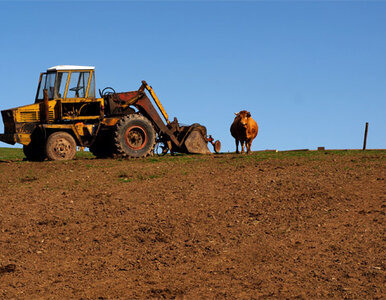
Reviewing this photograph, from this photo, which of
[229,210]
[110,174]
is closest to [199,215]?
[229,210]

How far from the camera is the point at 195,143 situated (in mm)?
24812

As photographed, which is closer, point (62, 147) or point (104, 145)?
point (62, 147)

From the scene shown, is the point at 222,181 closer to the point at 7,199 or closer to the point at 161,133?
the point at 7,199

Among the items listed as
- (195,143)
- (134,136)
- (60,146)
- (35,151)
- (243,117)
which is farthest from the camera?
(195,143)

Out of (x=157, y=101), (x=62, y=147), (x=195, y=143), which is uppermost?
(x=157, y=101)

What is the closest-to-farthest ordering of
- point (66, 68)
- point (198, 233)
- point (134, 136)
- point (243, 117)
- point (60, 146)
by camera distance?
point (198, 233)
point (60, 146)
point (66, 68)
point (134, 136)
point (243, 117)

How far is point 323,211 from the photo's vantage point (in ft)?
40.9

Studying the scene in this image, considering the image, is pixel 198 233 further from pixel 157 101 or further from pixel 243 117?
pixel 157 101

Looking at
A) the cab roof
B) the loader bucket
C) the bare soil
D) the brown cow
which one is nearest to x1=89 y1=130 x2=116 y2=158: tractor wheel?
the cab roof

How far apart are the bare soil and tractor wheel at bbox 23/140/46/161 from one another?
4.63 metres

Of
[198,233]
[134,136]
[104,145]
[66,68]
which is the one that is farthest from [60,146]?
[198,233]

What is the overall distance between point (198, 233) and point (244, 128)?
12.4m

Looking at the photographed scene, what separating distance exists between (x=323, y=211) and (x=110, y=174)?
24.8 ft

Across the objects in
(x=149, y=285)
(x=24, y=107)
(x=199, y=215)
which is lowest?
(x=149, y=285)
